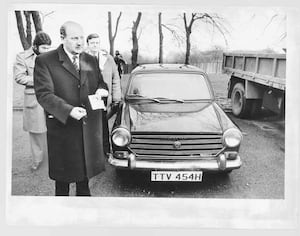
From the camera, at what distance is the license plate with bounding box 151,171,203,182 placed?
3488mm

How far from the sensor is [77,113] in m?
3.56

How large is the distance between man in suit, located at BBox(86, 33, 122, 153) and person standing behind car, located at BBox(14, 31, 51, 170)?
43 cm

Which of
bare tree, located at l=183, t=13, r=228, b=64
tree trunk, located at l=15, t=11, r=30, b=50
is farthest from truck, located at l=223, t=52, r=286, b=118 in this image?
tree trunk, located at l=15, t=11, r=30, b=50

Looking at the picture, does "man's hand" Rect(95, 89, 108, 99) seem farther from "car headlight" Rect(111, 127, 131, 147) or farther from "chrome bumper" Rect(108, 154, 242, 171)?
"chrome bumper" Rect(108, 154, 242, 171)

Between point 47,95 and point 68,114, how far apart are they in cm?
27

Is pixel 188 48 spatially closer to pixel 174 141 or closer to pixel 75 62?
pixel 174 141

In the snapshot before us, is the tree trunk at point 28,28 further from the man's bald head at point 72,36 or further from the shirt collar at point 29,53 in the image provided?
the man's bald head at point 72,36

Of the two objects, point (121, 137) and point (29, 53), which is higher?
point (29, 53)

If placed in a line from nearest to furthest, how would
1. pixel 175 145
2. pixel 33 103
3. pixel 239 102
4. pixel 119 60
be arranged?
pixel 175 145
pixel 33 103
pixel 119 60
pixel 239 102

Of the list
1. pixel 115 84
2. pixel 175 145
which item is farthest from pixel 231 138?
pixel 115 84

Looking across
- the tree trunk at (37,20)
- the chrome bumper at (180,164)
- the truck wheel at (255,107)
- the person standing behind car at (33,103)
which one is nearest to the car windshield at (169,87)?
the truck wheel at (255,107)

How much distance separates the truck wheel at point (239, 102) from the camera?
3980 mm

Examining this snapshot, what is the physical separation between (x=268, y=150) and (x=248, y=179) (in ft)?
1.24

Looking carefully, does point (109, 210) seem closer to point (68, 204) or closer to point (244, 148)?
point (68, 204)
